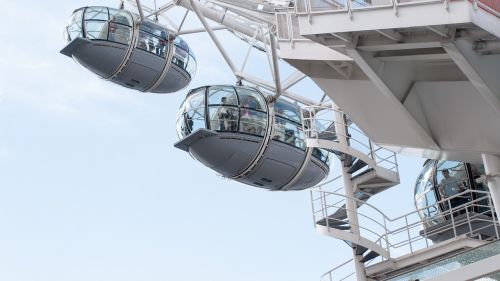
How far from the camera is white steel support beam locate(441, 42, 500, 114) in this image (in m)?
11.5

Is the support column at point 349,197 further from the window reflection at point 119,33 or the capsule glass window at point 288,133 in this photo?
the window reflection at point 119,33

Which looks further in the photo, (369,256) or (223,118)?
(223,118)

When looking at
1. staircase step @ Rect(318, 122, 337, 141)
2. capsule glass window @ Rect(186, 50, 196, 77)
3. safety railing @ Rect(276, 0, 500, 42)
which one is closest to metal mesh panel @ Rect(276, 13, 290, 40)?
safety railing @ Rect(276, 0, 500, 42)

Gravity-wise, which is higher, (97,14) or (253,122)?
(97,14)

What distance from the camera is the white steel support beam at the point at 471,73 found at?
11.5 m

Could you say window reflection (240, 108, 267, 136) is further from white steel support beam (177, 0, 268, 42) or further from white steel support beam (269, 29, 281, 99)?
white steel support beam (177, 0, 268, 42)

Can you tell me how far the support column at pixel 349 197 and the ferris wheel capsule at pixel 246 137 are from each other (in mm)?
3468

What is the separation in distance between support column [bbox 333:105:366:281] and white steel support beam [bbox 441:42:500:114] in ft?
20.7

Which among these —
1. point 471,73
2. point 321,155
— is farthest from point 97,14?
point 471,73

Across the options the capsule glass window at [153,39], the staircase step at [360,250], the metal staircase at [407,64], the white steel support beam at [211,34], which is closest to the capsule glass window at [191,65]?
the capsule glass window at [153,39]

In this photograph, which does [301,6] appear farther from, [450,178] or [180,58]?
[180,58]

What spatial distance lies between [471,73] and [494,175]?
2.35m

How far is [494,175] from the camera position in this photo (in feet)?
44.4

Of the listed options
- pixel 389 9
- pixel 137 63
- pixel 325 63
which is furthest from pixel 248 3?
pixel 389 9
